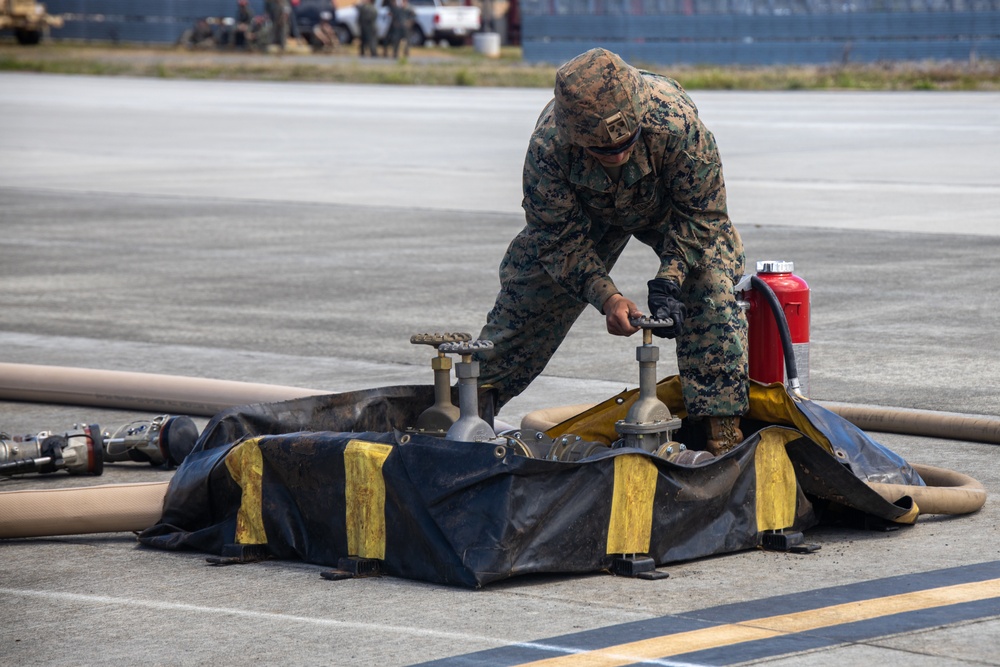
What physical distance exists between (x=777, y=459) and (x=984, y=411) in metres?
2.40

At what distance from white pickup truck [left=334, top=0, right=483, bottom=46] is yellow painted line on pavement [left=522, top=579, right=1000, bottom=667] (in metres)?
55.4

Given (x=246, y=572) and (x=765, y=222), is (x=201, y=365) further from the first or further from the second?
(x=765, y=222)

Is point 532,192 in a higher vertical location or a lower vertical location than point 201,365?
higher

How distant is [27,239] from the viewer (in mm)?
14664

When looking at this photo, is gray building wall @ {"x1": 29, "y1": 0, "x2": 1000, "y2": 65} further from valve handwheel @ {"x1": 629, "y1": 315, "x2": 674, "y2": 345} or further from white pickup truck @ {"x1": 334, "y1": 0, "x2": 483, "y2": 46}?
valve handwheel @ {"x1": 629, "y1": 315, "x2": 674, "y2": 345}

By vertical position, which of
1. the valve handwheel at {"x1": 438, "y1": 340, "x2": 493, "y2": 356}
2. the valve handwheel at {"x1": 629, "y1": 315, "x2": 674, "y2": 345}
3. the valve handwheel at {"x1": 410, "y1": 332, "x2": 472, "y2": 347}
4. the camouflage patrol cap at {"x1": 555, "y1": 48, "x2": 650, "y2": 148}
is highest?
the camouflage patrol cap at {"x1": 555, "y1": 48, "x2": 650, "y2": 148}

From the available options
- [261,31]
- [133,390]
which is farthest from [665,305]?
[261,31]

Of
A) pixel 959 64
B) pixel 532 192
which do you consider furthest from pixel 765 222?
pixel 959 64

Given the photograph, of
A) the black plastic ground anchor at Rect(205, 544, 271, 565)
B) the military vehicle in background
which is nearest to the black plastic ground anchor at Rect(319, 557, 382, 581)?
the black plastic ground anchor at Rect(205, 544, 271, 565)

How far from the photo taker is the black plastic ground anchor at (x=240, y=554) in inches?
205

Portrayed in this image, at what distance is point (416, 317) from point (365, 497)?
516 cm

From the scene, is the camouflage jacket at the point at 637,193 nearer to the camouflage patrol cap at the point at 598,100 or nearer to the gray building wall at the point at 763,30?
the camouflage patrol cap at the point at 598,100

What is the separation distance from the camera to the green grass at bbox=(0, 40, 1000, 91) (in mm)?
37062

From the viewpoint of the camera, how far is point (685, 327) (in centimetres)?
567
